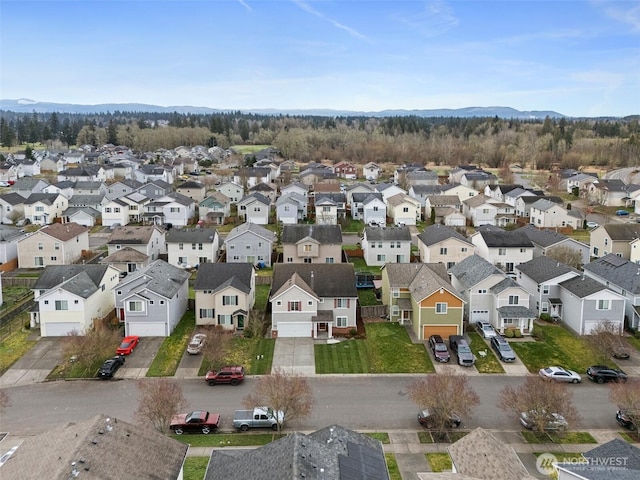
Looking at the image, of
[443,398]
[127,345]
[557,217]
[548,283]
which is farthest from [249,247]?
[557,217]

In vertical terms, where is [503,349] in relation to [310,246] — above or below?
below

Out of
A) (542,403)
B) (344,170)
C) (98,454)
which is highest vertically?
(344,170)

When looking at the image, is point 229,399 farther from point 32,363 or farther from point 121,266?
point 121,266

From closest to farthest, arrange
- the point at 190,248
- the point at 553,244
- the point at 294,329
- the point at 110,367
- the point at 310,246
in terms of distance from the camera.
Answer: the point at 110,367, the point at 294,329, the point at 310,246, the point at 553,244, the point at 190,248

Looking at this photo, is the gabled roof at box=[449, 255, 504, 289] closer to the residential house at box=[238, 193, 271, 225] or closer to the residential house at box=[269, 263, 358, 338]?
the residential house at box=[269, 263, 358, 338]

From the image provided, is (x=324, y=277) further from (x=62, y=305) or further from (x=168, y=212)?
(x=168, y=212)

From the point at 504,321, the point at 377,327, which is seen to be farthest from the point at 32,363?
the point at 504,321

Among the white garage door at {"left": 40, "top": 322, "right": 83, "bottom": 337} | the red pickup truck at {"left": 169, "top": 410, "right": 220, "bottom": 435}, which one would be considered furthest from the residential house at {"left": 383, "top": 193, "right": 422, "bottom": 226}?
the red pickup truck at {"left": 169, "top": 410, "right": 220, "bottom": 435}
